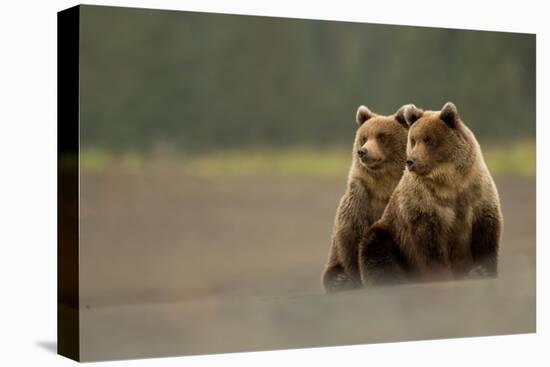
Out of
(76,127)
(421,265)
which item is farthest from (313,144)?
(76,127)

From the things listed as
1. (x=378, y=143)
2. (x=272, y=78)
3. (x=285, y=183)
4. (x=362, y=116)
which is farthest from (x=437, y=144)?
(x=272, y=78)

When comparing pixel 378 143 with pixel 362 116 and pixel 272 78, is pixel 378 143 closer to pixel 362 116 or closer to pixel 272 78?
pixel 362 116

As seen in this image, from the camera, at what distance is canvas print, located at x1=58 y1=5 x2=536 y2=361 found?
6387mm

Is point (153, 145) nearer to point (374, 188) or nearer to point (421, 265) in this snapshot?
point (374, 188)

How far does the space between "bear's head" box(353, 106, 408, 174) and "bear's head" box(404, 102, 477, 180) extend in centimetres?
8

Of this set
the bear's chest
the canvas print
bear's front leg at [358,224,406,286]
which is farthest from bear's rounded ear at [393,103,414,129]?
bear's front leg at [358,224,406,286]

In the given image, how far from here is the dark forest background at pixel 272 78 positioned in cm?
638

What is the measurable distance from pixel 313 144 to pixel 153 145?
117 centimetres

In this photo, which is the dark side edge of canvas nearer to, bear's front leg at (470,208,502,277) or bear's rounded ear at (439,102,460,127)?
bear's rounded ear at (439,102,460,127)

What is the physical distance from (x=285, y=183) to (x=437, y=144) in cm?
109

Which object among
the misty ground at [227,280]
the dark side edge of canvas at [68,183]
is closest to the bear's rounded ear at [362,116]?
the misty ground at [227,280]

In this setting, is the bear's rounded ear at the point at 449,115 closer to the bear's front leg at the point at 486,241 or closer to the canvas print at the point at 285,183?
the canvas print at the point at 285,183

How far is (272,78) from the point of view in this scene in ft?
22.6

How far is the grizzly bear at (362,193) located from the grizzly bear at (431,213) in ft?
0.20
